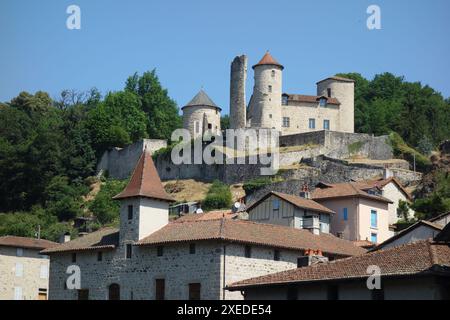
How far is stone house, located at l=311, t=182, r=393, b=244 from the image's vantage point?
69.0 metres

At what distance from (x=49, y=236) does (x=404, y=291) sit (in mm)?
53917

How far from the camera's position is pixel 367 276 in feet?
122

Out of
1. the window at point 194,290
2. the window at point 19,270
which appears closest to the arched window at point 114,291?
the window at point 194,290

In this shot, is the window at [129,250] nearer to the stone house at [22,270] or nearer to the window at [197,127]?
the stone house at [22,270]

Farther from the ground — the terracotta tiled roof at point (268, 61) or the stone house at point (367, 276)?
the terracotta tiled roof at point (268, 61)

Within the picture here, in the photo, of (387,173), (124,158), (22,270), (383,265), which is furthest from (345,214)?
(124,158)

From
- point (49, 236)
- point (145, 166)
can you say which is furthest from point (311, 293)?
point (49, 236)

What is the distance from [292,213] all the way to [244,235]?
1273cm

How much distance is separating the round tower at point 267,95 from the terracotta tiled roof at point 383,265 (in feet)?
210

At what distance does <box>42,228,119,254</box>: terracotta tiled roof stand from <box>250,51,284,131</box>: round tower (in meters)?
48.6

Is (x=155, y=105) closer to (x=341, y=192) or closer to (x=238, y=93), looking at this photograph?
(x=238, y=93)

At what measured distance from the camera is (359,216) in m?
69.5

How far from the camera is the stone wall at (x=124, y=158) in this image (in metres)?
106
